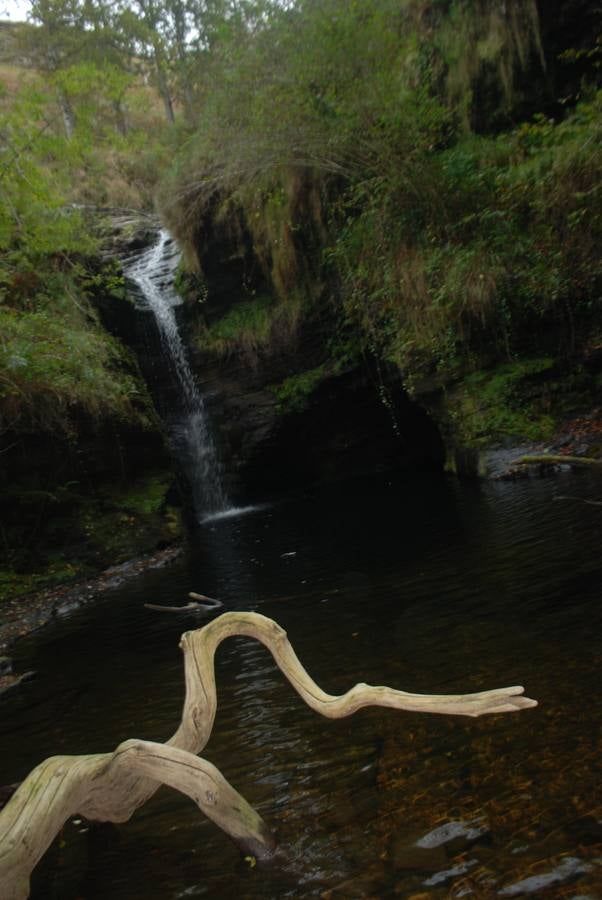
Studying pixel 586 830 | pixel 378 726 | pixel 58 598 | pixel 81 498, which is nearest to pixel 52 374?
pixel 81 498

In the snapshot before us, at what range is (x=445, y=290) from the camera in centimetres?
1262

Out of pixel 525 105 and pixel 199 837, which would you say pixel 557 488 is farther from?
pixel 525 105

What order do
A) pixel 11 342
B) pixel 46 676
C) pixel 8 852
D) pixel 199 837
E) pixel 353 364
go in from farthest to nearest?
pixel 353 364
pixel 11 342
pixel 46 676
pixel 199 837
pixel 8 852

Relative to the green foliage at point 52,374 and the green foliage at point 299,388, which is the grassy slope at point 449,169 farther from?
the green foliage at point 52,374

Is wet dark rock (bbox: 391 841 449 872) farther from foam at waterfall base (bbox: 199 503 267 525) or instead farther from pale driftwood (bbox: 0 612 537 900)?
foam at waterfall base (bbox: 199 503 267 525)

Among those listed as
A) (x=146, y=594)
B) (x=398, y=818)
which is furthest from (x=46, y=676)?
(x=398, y=818)

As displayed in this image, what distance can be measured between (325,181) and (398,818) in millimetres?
15426

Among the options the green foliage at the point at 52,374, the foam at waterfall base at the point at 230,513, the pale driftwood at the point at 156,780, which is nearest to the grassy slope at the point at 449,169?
the green foliage at the point at 52,374

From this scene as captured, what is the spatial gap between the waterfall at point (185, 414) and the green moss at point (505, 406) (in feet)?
27.8

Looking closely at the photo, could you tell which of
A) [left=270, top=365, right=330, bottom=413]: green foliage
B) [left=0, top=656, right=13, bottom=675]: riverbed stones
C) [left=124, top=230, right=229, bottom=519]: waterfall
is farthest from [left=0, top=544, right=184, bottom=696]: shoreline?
[left=270, top=365, right=330, bottom=413]: green foliage

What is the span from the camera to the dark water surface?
8.74 ft

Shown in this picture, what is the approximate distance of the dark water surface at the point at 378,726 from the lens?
2664mm

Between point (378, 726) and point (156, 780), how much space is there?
1.57 m

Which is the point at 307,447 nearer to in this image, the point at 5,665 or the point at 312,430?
the point at 312,430
